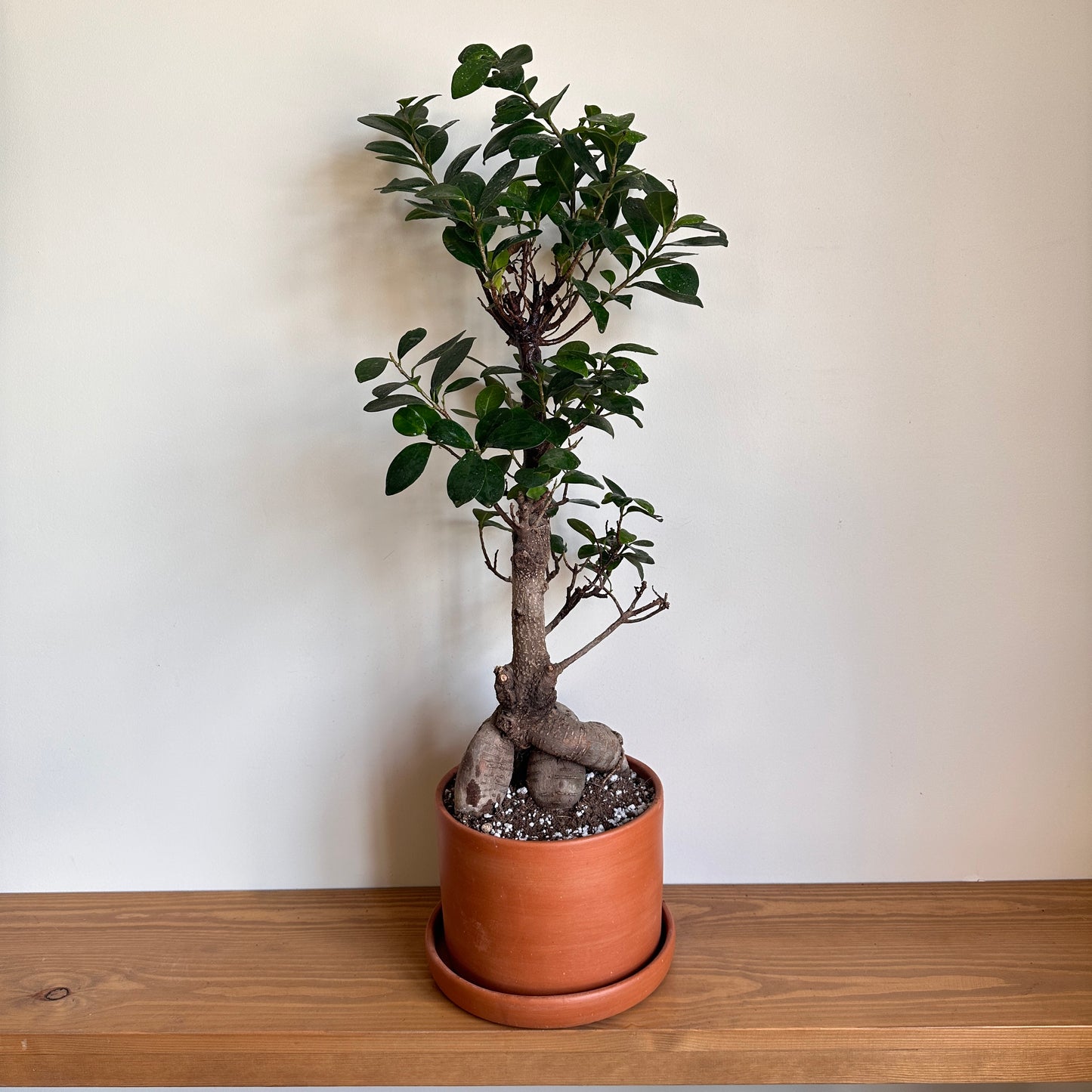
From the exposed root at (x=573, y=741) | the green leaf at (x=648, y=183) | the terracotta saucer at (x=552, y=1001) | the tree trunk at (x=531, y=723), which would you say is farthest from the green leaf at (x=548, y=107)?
the terracotta saucer at (x=552, y=1001)

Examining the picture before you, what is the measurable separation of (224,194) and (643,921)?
0.93m

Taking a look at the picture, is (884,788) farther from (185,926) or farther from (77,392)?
(77,392)

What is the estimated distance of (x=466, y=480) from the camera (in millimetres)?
757

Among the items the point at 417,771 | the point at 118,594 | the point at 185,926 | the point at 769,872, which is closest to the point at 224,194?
the point at 118,594

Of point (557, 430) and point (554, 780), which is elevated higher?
point (557, 430)

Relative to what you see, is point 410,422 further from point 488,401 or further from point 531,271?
point 531,271

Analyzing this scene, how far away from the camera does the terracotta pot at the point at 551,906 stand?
88cm

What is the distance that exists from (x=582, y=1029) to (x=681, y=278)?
2.39 ft

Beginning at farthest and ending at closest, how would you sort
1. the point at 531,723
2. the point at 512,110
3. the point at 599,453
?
the point at 599,453
the point at 531,723
the point at 512,110

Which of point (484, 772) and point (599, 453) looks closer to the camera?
point (484, 772)

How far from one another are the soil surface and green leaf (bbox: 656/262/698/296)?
20.0 inches

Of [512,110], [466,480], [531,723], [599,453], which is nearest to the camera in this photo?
[466,480]

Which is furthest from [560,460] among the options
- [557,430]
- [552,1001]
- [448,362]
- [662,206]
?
[552,1001]

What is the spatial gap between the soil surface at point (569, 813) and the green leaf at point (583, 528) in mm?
258
